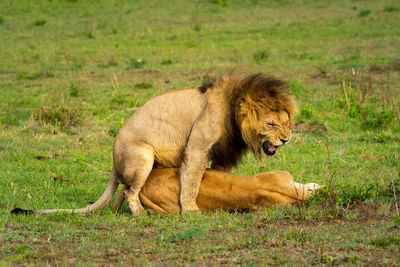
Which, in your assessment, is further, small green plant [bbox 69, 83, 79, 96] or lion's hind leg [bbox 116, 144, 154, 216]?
small green plant [bbox 69, 83, 79, 96]

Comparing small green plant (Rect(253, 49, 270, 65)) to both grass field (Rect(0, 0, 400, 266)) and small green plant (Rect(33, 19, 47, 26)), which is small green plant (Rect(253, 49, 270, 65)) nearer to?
grass field (Rect(0, 0, 400, 266))

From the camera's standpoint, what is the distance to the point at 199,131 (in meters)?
5.69

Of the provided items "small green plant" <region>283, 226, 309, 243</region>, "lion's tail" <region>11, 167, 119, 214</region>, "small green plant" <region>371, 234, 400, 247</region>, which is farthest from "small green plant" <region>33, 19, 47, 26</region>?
"small green plant" <region>371, 234, 400, 247</region>


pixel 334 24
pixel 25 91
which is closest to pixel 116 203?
pixel 25 91

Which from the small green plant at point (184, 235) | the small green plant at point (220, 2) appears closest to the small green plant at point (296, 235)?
the small green plant at point (184, 235)

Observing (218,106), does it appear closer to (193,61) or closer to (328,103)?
(328,103)

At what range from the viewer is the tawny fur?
547 cm

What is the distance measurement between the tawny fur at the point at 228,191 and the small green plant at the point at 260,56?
27.1 ft

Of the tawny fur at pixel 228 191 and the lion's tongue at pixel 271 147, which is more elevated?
the lion's tongue at pixel 271 147

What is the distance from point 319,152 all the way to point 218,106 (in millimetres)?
2687

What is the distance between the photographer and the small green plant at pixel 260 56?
45.2 feet

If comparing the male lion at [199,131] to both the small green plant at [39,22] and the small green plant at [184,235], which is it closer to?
the small green plant at [184,235]

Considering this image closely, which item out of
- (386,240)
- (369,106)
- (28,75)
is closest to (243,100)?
(386,240)

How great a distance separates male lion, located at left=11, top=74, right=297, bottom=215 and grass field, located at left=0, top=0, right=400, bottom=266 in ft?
1.30
